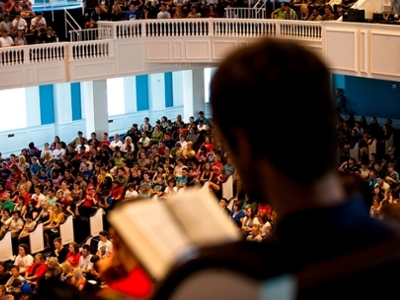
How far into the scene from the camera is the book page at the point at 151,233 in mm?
1305

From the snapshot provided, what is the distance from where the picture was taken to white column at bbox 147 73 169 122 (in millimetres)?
26641

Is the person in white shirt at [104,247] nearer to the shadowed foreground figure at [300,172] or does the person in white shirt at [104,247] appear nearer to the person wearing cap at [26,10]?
the person wearing cap at [26,10]

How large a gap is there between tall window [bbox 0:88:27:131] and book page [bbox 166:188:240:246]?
22.4 metres

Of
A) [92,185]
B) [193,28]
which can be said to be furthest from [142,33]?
[92,185]

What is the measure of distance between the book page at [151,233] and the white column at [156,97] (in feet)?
82.7

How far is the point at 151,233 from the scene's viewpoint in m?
1.34

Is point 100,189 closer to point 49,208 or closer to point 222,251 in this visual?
point 49,208

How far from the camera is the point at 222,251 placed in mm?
1130

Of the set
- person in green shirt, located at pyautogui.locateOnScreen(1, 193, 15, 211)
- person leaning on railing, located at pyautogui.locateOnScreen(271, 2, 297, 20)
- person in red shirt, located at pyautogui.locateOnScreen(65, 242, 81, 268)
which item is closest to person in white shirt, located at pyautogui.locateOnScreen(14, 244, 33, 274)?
person in red shirt, located at pyautogui.locateOnScreen(65, 242, 81, 268)

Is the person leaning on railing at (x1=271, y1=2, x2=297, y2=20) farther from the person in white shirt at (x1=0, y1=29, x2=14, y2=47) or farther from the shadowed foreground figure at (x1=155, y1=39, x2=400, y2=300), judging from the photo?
the shadowed foreground figure at (x1=155, y1=39, x2=400, y2=300)

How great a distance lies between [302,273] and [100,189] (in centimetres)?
1537

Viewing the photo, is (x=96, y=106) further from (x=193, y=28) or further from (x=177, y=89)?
(x=177, y=89)

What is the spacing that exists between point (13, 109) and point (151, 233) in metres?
22.8

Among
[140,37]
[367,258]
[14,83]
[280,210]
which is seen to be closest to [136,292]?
[280,210]
